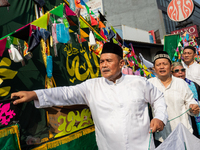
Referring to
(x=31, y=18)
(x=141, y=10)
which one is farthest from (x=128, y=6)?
(x=31, y=18)

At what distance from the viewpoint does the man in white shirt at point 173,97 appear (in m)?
2.22

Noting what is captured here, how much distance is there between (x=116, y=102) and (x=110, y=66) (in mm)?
405

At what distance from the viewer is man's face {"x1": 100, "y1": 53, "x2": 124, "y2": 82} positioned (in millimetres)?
1731

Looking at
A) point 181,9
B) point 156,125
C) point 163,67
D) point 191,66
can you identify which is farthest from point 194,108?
point 181,9

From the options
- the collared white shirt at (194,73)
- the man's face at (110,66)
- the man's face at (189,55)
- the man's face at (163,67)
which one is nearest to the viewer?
the man's face at (110,66)

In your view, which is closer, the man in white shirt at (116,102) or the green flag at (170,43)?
the man in white shirt at (116,102)

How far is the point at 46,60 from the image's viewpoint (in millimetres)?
2342

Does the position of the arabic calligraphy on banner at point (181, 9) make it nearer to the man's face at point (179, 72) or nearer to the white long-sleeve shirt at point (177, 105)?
the man's face at point (179, 72)

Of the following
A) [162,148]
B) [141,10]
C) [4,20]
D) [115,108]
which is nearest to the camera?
[162,148]

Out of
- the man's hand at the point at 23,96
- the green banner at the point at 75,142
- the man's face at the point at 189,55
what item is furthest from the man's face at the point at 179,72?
the man's hand at the point at 23,96

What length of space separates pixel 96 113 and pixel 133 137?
456mm

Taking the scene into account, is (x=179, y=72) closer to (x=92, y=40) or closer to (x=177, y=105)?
(x=177, y=105)

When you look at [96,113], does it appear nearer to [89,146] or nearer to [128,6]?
[89,146]

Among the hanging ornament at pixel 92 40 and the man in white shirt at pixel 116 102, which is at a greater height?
the hanging ornament at pixel 92 40
